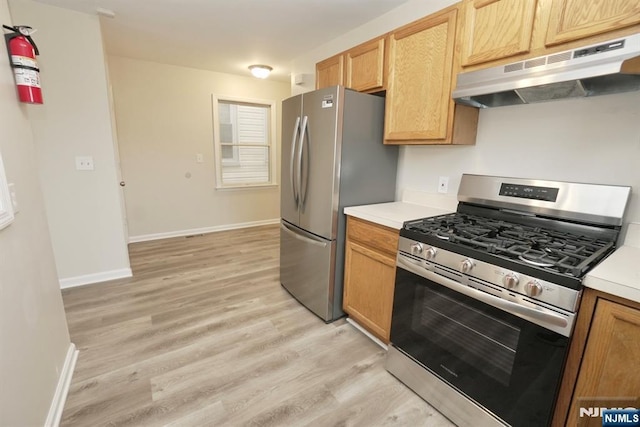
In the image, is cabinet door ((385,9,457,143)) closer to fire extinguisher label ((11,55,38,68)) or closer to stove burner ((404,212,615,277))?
stove burner ((404,212,615,277))

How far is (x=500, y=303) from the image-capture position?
1.20m

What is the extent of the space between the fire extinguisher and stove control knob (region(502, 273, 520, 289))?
257 centimetres

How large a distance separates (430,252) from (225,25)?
8.93 ft

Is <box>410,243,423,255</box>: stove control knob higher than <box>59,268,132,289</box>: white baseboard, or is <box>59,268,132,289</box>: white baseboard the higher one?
<box>410,243,423,255</box>: stove control knob

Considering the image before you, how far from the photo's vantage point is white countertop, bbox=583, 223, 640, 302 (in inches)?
36.5

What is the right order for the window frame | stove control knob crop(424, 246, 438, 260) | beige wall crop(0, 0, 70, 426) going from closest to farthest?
beige wall crop(0, 0, 70, 426) < stove control knob crop(424, 246, 438, 260) < the window frame

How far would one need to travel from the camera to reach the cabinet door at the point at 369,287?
74.2 inches

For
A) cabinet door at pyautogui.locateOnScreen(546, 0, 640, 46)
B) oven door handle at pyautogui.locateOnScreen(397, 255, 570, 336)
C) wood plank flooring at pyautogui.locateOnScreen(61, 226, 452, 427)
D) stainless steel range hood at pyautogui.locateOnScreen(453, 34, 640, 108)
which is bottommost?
Result: wood plank flooring at pyautogui.locateOnScreen(61, 226, 452, 427)

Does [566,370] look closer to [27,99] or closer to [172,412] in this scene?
[172,412]

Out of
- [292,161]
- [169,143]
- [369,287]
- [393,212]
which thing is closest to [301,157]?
[292,161]

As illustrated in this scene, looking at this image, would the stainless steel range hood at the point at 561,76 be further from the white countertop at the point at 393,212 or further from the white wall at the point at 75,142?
the white wall at the point at 75,142

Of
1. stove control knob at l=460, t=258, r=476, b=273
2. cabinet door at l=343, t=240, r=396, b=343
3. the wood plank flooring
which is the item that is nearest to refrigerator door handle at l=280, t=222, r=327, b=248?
cabinet door at l=343, t=240, r=396, b=343

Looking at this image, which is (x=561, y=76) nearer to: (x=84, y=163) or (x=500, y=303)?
(x=500, y=303)

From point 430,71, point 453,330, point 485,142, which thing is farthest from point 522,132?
point 453,330
